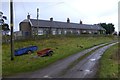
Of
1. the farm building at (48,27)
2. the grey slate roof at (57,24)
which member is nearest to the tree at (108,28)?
the grey slate roof at (57,24)

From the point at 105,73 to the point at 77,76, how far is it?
2.40 metres

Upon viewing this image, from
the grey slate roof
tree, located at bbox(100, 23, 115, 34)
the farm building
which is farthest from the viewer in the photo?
tree, located at bbox(100, 23, 115, 34)

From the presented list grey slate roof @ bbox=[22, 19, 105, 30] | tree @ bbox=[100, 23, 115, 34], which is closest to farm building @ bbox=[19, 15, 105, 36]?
grey slate roof @ bbox=[22, 19, 105, 30]

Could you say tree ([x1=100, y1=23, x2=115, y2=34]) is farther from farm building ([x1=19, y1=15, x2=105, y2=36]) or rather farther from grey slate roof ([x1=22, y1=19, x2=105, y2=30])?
farm building ([x1=19, y1=15, x2=105, y2=36])

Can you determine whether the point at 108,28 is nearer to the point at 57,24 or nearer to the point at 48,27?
the point at 57,24

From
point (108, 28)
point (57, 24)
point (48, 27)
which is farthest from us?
point (108, 28)

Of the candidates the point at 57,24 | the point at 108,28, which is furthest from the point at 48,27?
the point at 108,28

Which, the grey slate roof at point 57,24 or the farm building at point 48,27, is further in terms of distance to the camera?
the grey slate roof at point 57,24

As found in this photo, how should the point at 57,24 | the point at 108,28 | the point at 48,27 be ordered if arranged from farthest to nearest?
1. the point at 108,28
2. the point at 57,24
3. the point at 48,27

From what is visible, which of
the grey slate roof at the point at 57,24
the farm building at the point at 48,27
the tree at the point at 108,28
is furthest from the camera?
the tree at the point at 108,28

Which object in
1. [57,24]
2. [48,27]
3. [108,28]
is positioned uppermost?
[57,24]

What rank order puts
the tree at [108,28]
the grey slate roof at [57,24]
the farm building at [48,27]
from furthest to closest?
1. the tree at [108,28]
2. the grey slate roof at [57,24]
3. the farm building at [48,27]

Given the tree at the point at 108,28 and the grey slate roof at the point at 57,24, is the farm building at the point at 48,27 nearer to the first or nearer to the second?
the grey slate roof at the point at 57,24

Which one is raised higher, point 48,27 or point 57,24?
point 57,24
